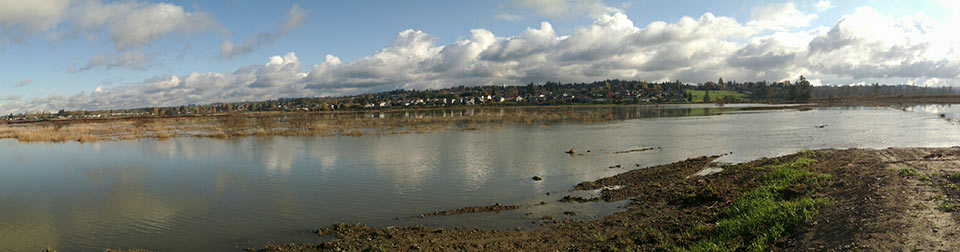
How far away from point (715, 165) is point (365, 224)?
700 inches

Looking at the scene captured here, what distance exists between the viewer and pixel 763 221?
1003cm

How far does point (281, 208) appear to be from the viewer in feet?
54.9

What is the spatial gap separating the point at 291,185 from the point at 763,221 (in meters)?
19.3

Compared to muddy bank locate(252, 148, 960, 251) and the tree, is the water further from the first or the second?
the tree

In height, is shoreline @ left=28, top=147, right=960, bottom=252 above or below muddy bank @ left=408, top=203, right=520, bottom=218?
above

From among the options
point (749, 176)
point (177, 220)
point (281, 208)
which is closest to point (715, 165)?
point (749, 176)

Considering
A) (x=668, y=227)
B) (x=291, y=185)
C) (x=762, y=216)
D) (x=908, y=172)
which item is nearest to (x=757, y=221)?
(x=762, y=216)

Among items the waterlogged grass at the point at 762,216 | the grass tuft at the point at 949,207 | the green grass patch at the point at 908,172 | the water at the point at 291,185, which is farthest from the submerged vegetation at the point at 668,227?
the grass tuft at the point at 949,207

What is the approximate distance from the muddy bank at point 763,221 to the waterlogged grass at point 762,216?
3 centimetres

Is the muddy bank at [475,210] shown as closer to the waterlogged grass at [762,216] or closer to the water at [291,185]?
the water at [291,185]

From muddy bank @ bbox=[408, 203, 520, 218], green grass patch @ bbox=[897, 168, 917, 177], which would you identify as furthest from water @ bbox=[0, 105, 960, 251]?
green grass patch @ bbox=[897, 168, 917, 177]

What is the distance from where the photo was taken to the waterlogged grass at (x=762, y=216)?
9125 mm

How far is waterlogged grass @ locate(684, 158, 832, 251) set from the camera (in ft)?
29.9

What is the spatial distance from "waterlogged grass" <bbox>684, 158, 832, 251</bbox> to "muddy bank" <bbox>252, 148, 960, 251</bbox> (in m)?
0.03
